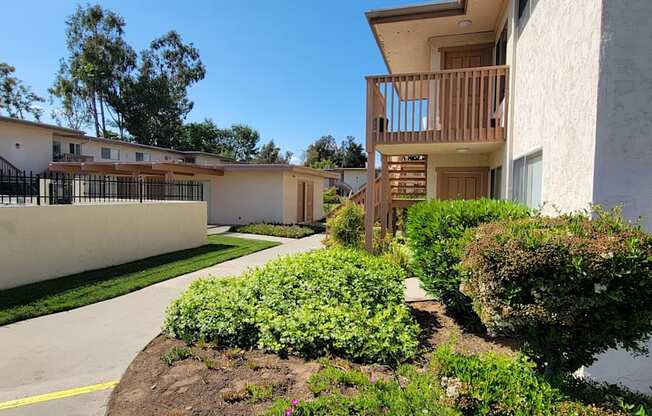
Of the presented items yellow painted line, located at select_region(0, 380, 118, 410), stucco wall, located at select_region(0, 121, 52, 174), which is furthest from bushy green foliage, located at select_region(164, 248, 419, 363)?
stucco wall, located at select_region(0, 121, 52, 174)

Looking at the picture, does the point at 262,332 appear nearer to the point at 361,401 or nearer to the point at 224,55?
the point at 361,401

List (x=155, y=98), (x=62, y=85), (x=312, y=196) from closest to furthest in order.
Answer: (x=312, y=196), (x=62, y=85), (x=155, y=98)

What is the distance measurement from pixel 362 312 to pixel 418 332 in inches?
27.1

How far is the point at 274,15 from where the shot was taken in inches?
551

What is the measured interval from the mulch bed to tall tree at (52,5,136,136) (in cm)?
4115

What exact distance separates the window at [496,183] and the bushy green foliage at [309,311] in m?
3.93

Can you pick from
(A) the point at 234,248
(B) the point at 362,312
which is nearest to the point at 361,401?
(B) the point at 362,312

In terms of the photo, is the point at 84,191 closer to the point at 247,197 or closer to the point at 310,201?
the point at 247,197

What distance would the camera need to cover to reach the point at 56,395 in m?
3.49

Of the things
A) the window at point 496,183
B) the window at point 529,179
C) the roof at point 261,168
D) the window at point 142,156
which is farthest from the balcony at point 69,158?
the window at point 529,179

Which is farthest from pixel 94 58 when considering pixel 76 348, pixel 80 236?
pixel 76 348

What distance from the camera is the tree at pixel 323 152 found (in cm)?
5597

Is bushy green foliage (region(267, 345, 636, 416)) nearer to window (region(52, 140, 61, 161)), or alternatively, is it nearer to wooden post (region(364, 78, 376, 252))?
wooden post (region(364, 78, 376, 252))

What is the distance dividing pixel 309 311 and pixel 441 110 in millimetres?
5648
